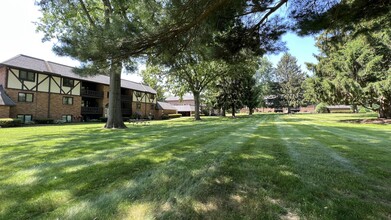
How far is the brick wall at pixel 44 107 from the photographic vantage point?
21.0 m

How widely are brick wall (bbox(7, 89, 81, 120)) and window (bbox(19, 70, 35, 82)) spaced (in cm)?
142

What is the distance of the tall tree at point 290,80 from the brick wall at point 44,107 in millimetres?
55812

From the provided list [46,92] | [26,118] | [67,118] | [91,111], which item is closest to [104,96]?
[91,111]

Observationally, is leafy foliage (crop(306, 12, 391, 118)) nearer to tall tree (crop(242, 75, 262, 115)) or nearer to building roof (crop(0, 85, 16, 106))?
tall tree (crop(242, 75, 262, 115))

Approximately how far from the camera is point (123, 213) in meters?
2.76

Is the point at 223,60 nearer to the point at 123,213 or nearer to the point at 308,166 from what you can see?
the point at 308,166

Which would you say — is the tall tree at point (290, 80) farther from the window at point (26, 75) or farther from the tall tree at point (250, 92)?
the window at point (26, 75)

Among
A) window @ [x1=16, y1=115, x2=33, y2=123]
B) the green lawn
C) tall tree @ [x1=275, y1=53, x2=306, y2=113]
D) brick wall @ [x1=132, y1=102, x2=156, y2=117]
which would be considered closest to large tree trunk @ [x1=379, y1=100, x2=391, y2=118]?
the green lawn

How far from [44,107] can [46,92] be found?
5.32ft

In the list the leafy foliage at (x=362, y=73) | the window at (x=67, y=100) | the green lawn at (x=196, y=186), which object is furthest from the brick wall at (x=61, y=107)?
the leafy foliage at (x=362, y=73)

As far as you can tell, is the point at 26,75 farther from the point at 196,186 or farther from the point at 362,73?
the point at 362,73

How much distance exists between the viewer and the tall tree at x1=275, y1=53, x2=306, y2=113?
2581 inches

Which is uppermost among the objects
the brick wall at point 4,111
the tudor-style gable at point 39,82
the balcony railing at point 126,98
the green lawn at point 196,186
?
the tudor-style gable at point 39,82

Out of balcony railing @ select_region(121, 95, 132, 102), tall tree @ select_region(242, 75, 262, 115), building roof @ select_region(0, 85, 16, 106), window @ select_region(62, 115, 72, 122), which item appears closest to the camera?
building roof @ select_region(0, 85, 16, 106)
